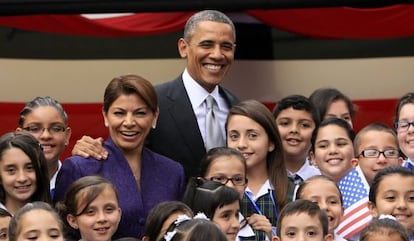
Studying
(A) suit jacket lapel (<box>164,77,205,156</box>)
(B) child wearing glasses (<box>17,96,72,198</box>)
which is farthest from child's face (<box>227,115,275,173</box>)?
(B) child wearing glasses (<box>17,96,72,198</box>)

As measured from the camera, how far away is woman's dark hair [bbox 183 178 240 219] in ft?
20.6

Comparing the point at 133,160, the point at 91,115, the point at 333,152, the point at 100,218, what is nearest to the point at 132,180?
the point at 133,160

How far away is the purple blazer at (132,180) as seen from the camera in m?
6.38

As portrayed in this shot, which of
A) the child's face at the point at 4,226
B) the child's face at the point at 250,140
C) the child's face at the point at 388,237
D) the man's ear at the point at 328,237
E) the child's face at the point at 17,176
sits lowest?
the child's face at the point at 388,237

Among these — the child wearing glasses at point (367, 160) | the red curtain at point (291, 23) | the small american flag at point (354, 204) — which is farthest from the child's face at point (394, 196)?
the red curtain at point (291, 23)

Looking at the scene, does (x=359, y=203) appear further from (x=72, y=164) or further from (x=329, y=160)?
(x=72, y=164)

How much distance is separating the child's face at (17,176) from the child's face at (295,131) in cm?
154

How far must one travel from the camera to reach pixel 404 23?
898 cm

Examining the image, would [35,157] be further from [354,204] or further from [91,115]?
[91,115]

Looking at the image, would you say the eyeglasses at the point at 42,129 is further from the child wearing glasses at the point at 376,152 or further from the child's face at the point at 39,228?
the child wearing glasses at the point at 376,152

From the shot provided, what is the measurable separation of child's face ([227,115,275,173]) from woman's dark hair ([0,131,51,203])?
3.36 ft

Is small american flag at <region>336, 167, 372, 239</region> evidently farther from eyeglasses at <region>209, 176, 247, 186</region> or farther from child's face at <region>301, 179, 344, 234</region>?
eyeglasses at <region>209, 176, 247, 186</region>

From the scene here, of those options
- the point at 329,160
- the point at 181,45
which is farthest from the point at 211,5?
the point at 329,160

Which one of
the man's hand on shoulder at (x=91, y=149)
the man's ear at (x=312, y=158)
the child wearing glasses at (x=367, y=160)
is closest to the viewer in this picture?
the man's hand on shoulder at (x=91, y=149)
